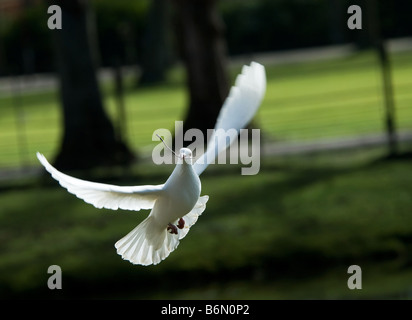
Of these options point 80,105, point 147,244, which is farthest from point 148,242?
point 80,105

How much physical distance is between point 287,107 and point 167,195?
1945 cm

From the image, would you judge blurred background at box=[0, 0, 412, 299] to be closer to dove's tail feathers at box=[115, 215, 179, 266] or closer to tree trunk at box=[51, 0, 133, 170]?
tree trunk at box=[51, 0, 133, 170]

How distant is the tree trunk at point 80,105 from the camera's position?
17953 millimetres

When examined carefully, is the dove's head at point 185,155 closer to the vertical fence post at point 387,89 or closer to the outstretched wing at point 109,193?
the outstretched wing at point 109,193

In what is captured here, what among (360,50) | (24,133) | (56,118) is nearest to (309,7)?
(360,50)

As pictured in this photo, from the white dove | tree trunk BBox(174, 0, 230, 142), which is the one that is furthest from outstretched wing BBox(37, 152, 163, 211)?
tree trunk BBox(174, 0, 230, 142)

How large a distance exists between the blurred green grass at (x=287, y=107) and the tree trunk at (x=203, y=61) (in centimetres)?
147

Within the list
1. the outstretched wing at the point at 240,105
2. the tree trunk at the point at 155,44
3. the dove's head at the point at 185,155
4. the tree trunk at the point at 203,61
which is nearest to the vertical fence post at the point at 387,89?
the tree trunk at the point at 203,61

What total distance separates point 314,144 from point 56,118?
12.4 m

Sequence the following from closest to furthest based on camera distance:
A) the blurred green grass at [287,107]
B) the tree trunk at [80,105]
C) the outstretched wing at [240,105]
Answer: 1. the outstretched wing at [240,105]
2. the tree trunk at [80,105]
3. the blurred green grass at [287,107]

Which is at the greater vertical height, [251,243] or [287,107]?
[287,107]

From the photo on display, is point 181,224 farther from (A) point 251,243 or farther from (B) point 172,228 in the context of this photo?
(A) point 251,243

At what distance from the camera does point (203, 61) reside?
19.2 meters

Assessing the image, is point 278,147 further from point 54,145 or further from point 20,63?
point 20,63
